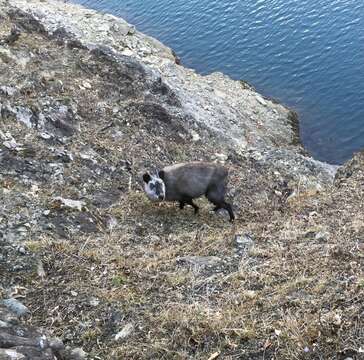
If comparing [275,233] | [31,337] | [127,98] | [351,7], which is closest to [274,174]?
[127,98]

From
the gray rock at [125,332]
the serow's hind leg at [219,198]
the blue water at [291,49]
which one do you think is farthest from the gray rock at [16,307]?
the blue water at [291,49]

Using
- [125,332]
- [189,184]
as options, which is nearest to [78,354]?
[125,332]

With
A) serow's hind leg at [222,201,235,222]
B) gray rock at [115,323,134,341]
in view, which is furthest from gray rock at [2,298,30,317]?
serow's hind leg at [222,201,235,222]

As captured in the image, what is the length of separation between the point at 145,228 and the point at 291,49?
17.7 meters

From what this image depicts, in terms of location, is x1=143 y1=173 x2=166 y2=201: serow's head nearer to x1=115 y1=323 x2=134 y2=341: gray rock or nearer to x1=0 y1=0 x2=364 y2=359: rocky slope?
x1=0 y1=0 x2=364 y2=359: rocky slope

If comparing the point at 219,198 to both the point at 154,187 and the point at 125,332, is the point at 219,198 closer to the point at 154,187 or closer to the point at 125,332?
the point at 154,187

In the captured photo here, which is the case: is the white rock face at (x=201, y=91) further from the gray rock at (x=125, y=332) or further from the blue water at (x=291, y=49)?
the gray rock at (x=125, y=332)

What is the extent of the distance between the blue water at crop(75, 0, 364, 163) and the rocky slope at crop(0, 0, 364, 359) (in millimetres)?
3312

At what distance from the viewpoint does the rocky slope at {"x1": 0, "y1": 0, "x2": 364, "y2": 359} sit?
680 cm

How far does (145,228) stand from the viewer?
10.8 m

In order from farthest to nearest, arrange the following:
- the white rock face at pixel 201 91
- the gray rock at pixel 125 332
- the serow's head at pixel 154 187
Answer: the white rock face at pixel 201 91 < the serow's head at pixel 154 187 < the gray rock at pixel 125 332

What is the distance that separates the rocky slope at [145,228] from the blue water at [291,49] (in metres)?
3.31

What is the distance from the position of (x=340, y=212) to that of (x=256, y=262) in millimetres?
2954

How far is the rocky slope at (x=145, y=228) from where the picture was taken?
6805mm
